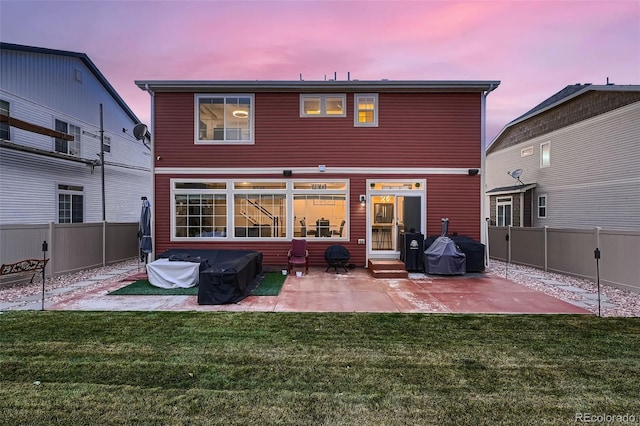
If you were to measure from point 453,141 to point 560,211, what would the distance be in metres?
8.10

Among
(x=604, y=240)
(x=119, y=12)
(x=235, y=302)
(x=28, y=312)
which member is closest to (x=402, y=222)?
(x=604, y=240)

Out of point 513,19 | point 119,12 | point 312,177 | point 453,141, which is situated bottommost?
point 312,177

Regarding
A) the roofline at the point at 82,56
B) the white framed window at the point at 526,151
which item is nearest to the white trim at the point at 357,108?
the roofline at the point at 82,56

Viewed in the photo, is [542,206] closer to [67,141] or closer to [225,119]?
[225,119]

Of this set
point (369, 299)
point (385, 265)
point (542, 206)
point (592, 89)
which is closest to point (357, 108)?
point (385, 265)

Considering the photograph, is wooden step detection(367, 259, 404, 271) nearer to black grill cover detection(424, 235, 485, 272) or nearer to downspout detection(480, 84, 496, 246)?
black grill cover detection(424, 235, 485, 272)

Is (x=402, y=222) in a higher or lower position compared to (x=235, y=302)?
higher

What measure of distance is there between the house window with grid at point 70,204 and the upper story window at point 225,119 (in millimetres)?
6459

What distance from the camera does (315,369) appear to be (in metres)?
3.19

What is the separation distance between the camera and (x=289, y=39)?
13.7m

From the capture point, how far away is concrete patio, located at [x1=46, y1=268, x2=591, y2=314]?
210 inches

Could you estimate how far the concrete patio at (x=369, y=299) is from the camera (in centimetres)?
534

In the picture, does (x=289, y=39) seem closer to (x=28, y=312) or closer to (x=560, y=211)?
(x=28, y=312)

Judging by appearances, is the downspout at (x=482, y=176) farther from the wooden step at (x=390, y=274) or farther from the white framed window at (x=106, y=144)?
the white framed window at (x=106, y=144)
